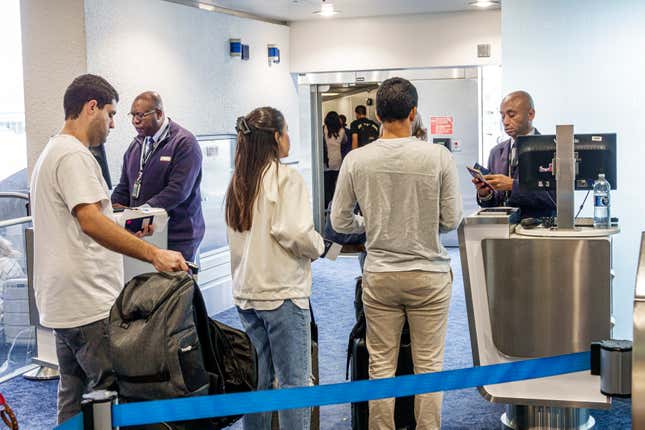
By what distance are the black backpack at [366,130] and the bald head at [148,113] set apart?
203 inches

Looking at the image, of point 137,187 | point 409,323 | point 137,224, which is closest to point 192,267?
point 409,323

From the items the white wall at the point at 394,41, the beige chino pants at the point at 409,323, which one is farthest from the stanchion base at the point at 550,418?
the white wall at the point at 394,41

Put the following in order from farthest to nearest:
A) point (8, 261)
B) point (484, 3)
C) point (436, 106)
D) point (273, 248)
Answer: point (436, 106), point (484, 3), point (8, 261), point (273, 248)

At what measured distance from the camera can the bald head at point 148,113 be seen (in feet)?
17.6

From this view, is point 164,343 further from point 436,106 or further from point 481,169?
point 436,106

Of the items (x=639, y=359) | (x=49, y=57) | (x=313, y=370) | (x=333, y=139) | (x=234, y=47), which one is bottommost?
(x=313, y=370)

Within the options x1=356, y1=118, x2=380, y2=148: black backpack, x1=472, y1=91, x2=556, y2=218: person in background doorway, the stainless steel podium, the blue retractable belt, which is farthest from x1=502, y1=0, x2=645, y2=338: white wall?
x1=356, y1=118, x2=380, y2=148: black backpack

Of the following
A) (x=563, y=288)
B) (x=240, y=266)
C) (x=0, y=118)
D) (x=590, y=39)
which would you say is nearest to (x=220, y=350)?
(x=240, y=266)

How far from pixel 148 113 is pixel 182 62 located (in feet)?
6.66

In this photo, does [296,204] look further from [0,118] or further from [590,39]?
[0,118]

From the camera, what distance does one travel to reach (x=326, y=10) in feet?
29.0

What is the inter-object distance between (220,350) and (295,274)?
603 mm

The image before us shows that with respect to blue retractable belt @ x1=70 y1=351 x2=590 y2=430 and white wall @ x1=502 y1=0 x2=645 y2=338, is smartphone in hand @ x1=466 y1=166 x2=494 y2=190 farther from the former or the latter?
blue retractable belt @ x1=70 y1=351 x2=590 y2=430

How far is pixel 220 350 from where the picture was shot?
2.92 m
